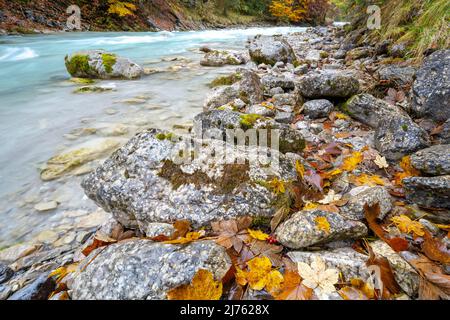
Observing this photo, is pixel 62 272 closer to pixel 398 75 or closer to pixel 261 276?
pixel 261 276

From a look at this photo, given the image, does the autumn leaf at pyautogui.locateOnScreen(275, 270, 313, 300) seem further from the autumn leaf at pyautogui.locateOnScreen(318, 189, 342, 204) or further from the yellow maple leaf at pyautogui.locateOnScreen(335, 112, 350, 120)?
the yellow maple leaf at pyautogui.locateOnScreen(335, 112, 350, 120)

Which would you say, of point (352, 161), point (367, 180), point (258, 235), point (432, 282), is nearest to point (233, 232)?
point (258, 235)

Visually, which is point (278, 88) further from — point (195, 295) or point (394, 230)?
point (195, 295)

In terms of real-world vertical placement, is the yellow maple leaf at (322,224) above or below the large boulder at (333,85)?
below

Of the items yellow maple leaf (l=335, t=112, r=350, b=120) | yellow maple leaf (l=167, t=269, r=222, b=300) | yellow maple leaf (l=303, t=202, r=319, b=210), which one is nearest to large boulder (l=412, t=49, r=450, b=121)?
yellow maple leaf (l=335, t=112, r=350, b=120)

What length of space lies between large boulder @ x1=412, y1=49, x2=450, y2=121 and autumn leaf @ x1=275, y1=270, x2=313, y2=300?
2741 millimetres

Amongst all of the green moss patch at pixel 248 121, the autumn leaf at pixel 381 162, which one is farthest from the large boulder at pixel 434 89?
the green moss patch at pixel 248 121

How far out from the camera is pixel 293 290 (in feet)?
4.27

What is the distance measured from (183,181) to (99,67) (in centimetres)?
669

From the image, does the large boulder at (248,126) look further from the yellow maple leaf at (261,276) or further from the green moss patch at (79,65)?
the green moss patch at (79,65)

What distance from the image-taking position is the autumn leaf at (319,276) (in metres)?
1.28

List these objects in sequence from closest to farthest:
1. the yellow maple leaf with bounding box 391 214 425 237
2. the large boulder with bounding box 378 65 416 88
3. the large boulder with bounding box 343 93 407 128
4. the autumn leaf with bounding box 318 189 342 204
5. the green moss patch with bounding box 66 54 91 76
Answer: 1. the yellow maple leaf with bounding box 391 214 425 237
2. the autumn leaf with bounding box 318 189 342 204
3. the large boulder with bounding box 343 93 407 128
4. the large boulder with bounding box 378 65 416 88
5. the green moss patch with bounding box 66 54 91 76

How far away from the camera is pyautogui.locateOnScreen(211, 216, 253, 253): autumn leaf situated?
5.18 ft

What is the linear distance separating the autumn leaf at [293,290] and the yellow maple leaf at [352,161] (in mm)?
1438
